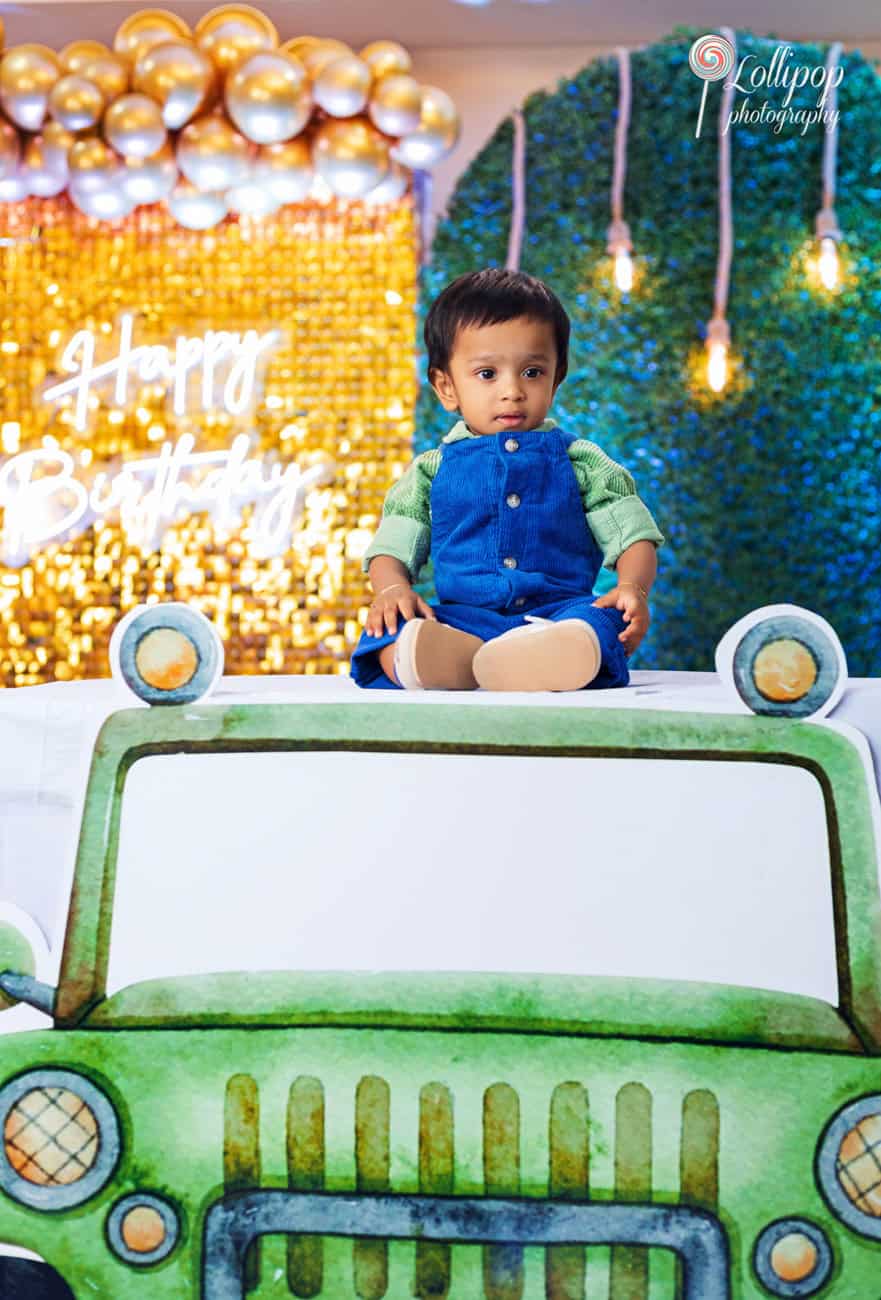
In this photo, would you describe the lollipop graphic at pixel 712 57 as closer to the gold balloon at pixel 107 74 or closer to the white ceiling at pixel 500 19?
the white ceiling at pixel 500 19

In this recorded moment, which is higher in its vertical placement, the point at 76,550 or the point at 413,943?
the point at 76,550

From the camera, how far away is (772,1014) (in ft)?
3.58

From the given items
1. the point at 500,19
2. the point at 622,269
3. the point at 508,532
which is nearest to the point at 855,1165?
the point at 508,532

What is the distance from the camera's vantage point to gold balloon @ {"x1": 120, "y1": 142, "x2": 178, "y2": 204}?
3574mm

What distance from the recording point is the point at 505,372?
1.78 metres

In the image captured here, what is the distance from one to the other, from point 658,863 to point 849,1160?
0.94 feet

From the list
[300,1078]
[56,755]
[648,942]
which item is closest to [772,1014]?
[648,942]

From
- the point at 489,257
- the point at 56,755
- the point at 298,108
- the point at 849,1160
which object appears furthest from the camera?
the point at 489,257

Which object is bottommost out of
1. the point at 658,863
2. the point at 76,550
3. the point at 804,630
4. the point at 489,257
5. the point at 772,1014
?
the point at 772,1014

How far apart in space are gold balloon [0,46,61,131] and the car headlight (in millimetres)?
3199

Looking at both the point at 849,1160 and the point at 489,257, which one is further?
the point at 489,257

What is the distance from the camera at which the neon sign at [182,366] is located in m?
4.07

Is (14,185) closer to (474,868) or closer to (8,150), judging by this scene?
(8,150)

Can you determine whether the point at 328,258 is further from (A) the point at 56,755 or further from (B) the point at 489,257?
(A) the point at 56,755
